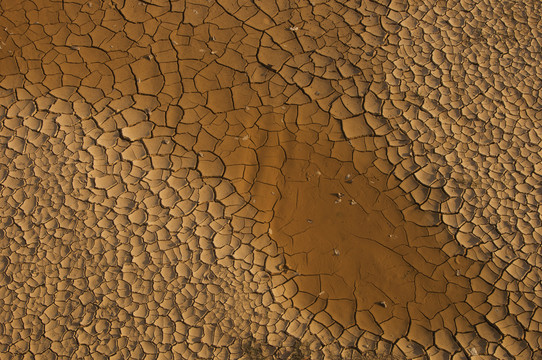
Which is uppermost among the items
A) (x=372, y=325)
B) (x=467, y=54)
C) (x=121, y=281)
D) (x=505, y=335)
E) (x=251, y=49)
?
(x=467, y=54)

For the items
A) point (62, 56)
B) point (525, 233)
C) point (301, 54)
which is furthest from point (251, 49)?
point (525, 233)

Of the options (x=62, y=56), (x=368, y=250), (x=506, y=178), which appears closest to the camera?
(x=368, y=250)

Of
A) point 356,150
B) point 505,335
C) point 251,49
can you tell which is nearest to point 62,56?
point 251,49

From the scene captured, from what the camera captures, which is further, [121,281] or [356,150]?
[356,150]

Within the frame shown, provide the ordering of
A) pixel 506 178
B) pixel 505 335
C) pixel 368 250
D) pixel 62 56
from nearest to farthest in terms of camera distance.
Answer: pixel 505 335
pixel 368 250
pixel 506 178
pixel 62 56

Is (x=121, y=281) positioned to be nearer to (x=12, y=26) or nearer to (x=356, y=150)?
(x=356, y=150)

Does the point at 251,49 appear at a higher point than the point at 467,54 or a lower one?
lower
